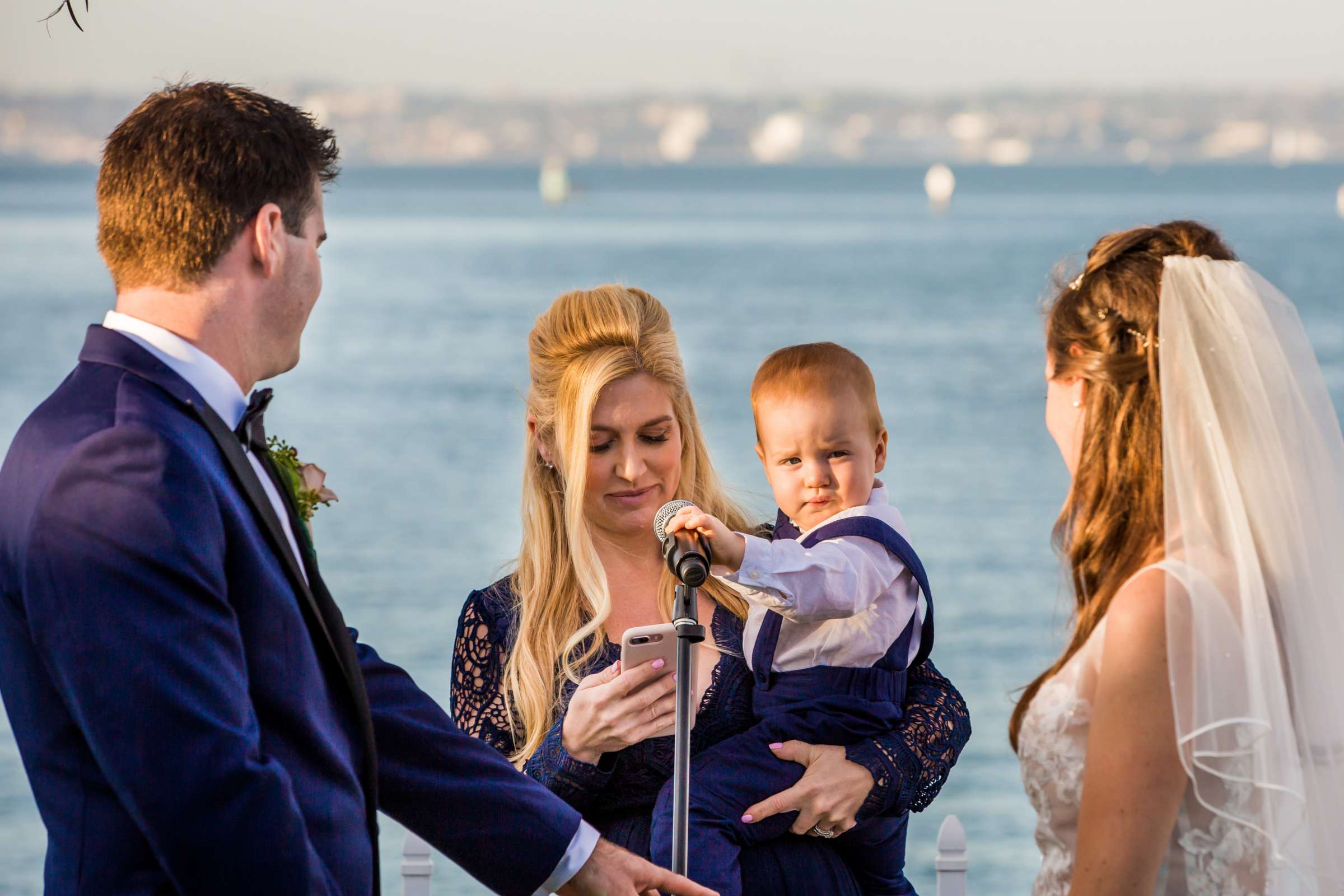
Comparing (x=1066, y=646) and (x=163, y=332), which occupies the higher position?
(x=163, y=332)

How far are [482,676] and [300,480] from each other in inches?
42.8

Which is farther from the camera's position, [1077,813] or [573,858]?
[573,858]

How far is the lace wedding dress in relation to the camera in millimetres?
2236

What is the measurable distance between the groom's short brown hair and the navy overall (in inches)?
56.5

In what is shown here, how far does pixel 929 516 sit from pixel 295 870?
18729 millimetres

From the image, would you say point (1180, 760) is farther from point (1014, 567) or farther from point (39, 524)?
point (1014, 567)

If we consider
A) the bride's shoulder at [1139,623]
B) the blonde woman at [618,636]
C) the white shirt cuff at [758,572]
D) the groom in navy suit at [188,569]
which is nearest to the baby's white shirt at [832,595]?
the white shirt cuff at [758,572]

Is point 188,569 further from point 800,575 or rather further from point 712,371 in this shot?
point 712,371

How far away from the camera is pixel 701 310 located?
1789 inches

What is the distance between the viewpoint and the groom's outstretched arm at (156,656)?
73.5 inches

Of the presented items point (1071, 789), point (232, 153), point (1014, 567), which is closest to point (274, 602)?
point (232, 153)

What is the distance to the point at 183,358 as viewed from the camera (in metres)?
2.09

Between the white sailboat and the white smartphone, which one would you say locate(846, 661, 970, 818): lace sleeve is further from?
the white sailboat

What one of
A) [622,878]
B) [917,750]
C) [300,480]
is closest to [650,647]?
[622,878]
